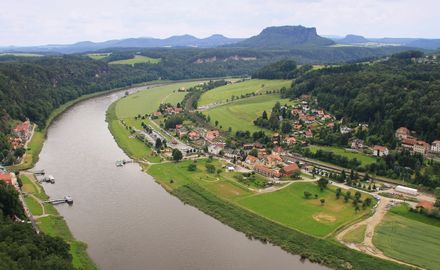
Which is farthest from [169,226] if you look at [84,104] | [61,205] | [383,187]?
[84,104]

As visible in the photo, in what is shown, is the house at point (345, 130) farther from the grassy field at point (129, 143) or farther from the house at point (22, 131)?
the house at point (22, 131)

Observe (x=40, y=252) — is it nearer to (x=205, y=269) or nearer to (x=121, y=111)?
(x=205, y=269)

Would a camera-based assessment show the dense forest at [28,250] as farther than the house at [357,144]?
No

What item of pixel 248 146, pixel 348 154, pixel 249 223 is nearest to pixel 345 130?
pixel 348 154

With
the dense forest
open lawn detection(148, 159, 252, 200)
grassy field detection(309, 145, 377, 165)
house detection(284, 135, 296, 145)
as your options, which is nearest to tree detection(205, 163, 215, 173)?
open lawn detection(148, 159, 252, 200)

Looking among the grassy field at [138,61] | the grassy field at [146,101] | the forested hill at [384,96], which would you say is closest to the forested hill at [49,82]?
the grassy field at [146,101]
